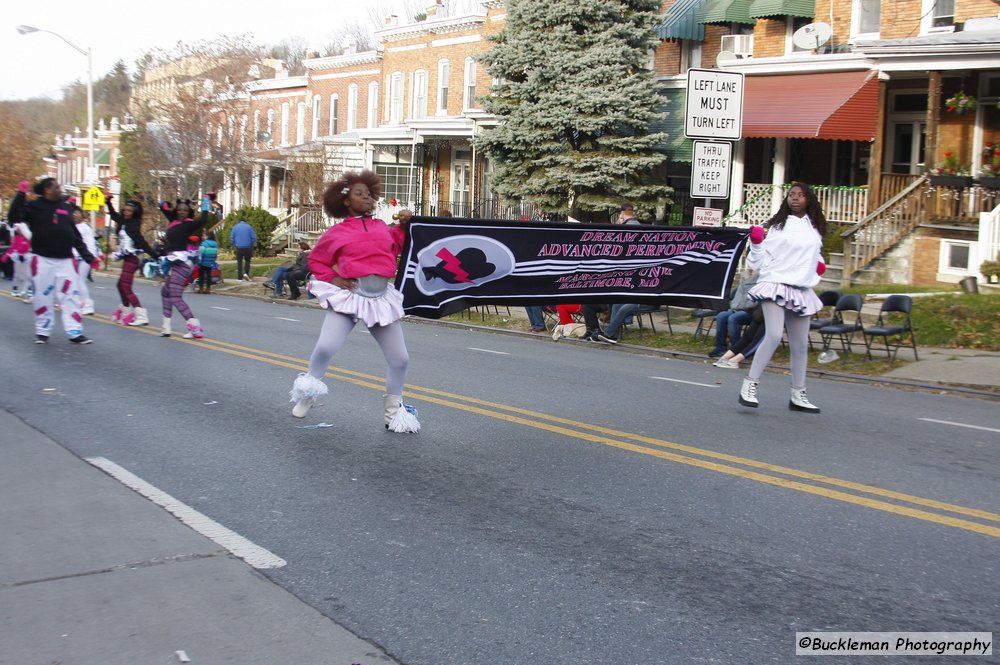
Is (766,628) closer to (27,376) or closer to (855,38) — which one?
(27,376)

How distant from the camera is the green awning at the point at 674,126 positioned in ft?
96.2

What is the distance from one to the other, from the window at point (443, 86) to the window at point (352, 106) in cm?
812

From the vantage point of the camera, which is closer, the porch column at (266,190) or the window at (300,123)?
the window at (300,123)

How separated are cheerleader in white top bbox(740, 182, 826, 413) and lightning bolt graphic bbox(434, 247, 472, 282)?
104 inches

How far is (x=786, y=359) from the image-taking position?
15.8 meters

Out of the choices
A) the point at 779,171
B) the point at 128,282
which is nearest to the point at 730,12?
the point at 779,171

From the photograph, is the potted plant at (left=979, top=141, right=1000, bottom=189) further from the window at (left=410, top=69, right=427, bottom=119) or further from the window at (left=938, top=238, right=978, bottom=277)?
the window at (left=410, top=69, right=427, bottom=119)

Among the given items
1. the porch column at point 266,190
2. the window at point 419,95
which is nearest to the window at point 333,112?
the porch column at point 266,190

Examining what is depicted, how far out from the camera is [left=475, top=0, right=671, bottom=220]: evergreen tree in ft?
94.3

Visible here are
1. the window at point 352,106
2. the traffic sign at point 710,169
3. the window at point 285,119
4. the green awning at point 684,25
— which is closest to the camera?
the traffic sign at point 710,169

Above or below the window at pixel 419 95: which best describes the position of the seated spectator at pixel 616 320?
below

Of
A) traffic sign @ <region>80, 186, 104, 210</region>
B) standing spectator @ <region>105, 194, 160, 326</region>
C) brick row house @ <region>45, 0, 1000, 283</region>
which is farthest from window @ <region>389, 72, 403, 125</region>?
standing spectator @ <region>105, 194, 160, 326</region>

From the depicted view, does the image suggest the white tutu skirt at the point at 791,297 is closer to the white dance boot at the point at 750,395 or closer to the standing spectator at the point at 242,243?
the white dance boot at the point at 750,395

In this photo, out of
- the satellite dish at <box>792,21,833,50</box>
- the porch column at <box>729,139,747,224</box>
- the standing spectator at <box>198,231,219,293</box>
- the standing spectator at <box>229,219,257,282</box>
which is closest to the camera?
the satellite dish at <box>792,21,833,50</box>
